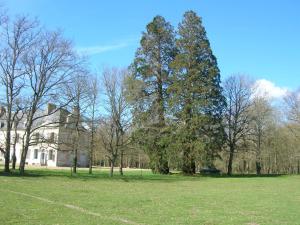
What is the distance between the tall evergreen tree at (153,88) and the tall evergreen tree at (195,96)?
1.62 m

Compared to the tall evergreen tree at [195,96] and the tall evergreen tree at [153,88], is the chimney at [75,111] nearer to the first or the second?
the tall evergreen tree at [153,88]

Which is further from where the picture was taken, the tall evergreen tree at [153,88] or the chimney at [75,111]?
the tall evergreen tree at [153,88]

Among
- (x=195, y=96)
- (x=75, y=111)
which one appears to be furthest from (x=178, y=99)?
(x=75, y=111)

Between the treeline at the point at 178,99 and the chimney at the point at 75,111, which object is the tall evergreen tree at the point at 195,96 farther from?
the chimney at the point at 75,111

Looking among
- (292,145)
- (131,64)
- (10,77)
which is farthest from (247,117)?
(10,77)

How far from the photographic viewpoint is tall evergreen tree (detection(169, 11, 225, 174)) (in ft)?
156

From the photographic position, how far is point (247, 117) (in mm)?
58438

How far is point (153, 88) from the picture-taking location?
51.8m

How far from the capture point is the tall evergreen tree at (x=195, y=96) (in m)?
47.5

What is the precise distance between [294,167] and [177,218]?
2829 inches

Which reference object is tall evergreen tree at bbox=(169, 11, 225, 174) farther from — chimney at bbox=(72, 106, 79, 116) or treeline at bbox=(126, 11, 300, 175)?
chimney at bbox=(72, 106, 79, 116)

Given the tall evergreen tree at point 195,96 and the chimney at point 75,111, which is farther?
the tall evergreen tree at point 195,96

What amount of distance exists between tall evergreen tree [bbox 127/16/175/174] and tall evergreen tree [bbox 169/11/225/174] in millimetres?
1620

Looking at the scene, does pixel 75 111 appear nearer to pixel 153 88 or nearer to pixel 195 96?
pixel 153 88
